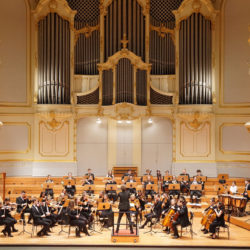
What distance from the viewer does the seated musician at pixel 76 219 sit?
36.9ft

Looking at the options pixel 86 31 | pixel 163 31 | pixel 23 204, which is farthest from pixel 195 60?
pixel 23 204

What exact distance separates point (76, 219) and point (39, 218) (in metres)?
0.95

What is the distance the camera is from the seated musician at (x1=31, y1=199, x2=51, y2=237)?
11258 millimetres

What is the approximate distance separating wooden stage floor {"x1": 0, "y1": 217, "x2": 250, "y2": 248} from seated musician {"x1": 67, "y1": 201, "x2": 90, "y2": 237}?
21 cm

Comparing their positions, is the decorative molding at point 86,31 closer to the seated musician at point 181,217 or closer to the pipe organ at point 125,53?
the pipe organ at point 125,53

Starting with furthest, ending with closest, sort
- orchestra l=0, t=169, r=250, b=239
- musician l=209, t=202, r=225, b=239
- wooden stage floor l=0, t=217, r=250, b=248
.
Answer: orchestra l=0, t=169, r=250, b=239 < musician l=209, t=202, r=225, b=239 < wooden stage floor l=0, t=217, r=250, b=248

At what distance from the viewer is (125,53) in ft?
55.6

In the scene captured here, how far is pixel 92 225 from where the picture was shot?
12617 mm

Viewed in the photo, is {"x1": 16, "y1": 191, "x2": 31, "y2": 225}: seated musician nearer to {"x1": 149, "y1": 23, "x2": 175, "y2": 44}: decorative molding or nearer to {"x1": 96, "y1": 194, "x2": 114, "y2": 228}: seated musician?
{"x1": 96, "y1": 194, "x2": 114, "y2": 228}: seated musician

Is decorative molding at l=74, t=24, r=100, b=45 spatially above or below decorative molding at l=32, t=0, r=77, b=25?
below

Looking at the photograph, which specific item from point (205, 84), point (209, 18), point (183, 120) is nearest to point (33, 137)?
point (183, 120)

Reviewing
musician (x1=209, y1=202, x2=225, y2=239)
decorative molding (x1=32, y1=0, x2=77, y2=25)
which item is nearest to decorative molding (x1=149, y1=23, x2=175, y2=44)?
decorative molding (x1=32, y1=0, x2=77, y2=25)

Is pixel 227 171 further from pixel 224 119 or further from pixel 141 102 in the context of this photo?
pixel 141 102

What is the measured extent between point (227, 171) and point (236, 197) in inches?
182
